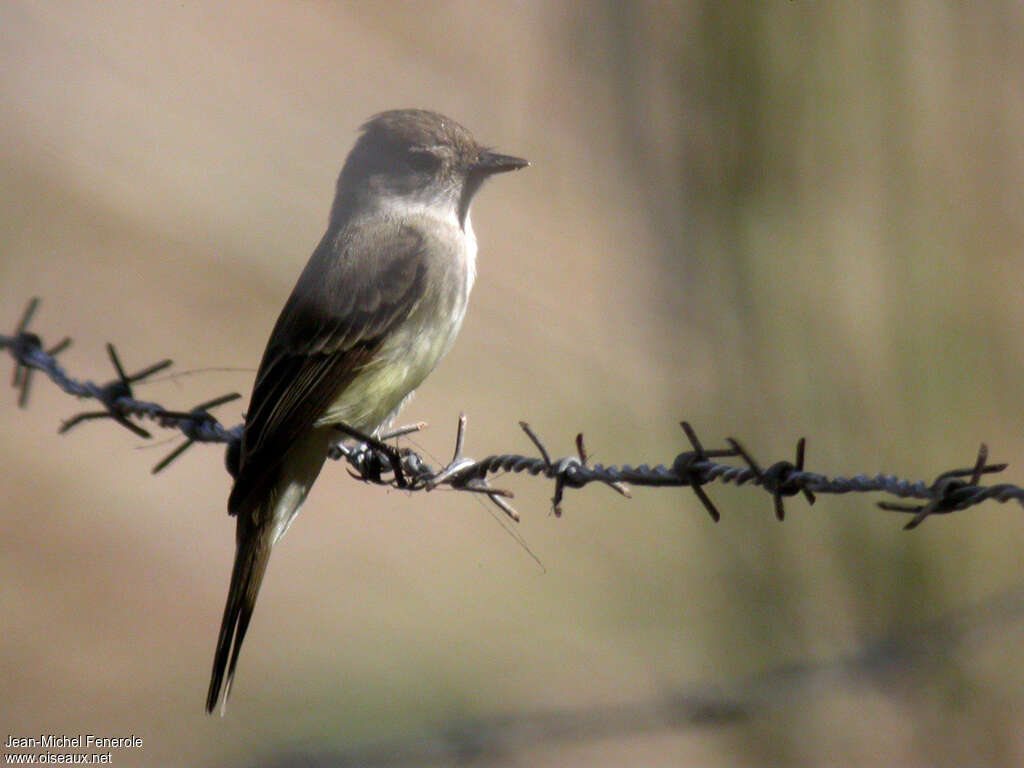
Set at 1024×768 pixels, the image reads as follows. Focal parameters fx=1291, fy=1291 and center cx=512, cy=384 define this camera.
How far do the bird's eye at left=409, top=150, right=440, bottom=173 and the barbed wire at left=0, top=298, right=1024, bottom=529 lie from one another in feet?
2.68

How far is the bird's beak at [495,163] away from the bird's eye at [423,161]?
11 cm

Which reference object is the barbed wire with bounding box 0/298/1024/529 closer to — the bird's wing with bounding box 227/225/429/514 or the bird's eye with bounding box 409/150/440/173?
the bird's wing with bounding box 227/225/429/514

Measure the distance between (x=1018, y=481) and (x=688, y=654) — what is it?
201 centimetres

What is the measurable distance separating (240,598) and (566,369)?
4239 mm

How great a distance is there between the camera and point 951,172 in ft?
11.8

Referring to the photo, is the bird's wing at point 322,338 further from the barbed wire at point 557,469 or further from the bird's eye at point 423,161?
the bird's eye at point 423,161

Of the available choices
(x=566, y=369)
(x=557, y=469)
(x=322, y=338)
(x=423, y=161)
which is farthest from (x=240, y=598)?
(x=566, y=369)

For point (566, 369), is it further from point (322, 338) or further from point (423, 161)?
point (322, 338)

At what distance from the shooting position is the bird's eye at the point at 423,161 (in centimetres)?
347

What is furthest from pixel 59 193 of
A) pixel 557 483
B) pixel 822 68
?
pixel 557 483

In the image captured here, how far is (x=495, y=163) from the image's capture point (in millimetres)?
3420

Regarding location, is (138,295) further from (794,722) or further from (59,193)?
(794,722)

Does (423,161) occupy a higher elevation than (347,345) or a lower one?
higher

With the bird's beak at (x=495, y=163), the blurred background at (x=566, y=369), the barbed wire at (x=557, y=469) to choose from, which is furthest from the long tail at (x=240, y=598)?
the bird's beak at (x=495, y=163)
